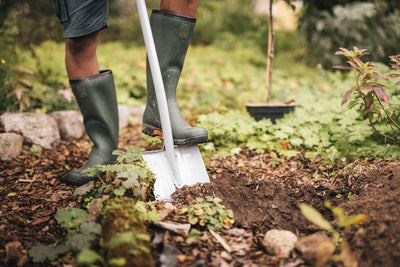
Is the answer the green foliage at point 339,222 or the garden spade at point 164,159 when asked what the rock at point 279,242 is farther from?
the garden spade at point 164,159

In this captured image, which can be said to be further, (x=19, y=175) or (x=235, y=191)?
(x=19, y=175)

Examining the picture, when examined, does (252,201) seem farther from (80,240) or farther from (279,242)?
(80,240)

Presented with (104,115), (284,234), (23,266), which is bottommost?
(23,266)

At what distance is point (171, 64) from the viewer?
2076 millimetres

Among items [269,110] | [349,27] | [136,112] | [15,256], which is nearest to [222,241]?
[15,256]

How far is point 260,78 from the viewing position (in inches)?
204

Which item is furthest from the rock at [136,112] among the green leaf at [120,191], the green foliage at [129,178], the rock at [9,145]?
the green leaf at [120,191]

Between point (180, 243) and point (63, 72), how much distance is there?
350 centimetres

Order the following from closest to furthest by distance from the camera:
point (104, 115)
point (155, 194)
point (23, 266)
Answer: point (23, 266) → point (155, 194) → point (104, 115)

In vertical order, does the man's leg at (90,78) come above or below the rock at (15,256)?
above

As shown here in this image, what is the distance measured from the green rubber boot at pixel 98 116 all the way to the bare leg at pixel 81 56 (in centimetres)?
5

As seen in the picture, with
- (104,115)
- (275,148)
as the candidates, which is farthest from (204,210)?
(275,148)

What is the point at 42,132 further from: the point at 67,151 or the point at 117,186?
the point at 117,186

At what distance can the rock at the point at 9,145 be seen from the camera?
2.45m
